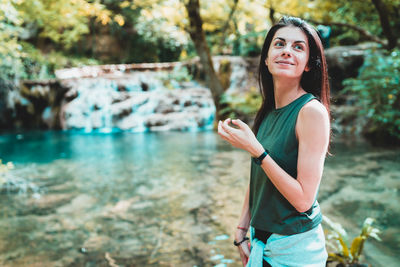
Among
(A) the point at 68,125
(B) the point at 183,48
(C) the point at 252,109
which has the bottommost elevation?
(A) the point at 68,125

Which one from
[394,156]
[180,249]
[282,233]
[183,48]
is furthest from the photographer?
[183,48]

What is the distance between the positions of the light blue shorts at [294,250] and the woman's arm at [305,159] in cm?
16

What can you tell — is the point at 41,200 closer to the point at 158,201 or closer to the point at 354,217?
the point at 158,201

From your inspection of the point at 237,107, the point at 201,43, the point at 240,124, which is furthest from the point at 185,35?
the point at 240,124

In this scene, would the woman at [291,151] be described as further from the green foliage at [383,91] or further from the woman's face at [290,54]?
the green foliage at [383,91]

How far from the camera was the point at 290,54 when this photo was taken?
1.47 metres

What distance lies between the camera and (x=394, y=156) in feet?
26.4

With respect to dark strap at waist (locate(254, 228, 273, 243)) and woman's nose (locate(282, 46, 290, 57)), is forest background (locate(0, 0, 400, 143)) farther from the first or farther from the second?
dark strap at waist (locate(254, 228, 273, 243))

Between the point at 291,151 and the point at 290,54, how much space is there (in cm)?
43

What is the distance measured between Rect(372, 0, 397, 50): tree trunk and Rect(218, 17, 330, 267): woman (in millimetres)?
5889

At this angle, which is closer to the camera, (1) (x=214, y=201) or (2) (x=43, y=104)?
(1) (x=214, y=201)

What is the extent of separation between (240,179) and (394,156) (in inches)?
165

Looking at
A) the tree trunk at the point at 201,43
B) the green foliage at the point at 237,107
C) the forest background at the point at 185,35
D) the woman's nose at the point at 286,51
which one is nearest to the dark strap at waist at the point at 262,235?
the woman's nose at the point at 286,51

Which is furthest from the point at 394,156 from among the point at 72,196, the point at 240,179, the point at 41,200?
the point at 41,200
